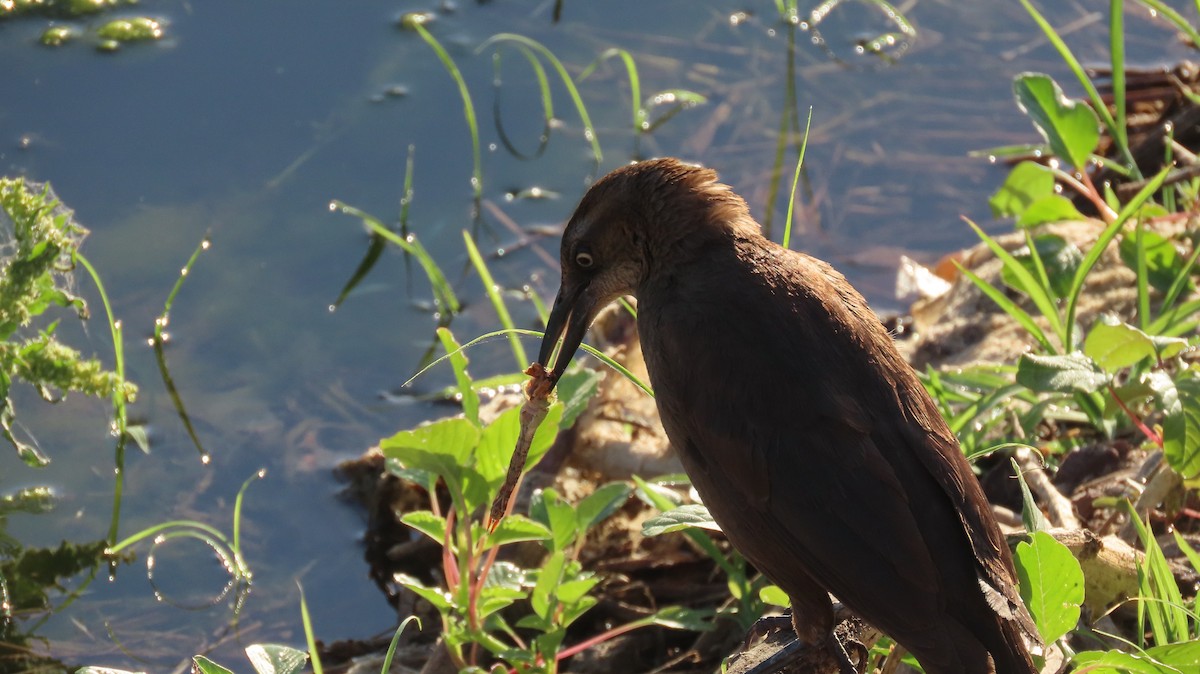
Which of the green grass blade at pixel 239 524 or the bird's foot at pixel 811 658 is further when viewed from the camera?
Result: the green grass blade at pixel 239 524

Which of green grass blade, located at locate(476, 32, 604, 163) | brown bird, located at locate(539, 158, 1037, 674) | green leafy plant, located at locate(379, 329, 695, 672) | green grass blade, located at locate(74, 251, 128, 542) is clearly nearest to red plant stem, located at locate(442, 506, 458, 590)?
green leafy plant, located at locate(379, 329, 695, 672)

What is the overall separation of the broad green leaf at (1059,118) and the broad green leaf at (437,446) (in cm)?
248

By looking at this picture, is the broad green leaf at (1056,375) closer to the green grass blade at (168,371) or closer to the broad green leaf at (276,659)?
the broad green leaf at (276,659)

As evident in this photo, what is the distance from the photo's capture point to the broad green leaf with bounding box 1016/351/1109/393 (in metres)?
3.88

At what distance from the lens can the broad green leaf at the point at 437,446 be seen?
368 centimetres

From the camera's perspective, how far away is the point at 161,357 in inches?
221

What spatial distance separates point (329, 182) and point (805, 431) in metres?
3.60

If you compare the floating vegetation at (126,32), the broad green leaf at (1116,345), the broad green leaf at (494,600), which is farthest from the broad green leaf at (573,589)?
the floating vegetation at (126,32)

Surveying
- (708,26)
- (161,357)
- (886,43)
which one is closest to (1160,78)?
(886,43)

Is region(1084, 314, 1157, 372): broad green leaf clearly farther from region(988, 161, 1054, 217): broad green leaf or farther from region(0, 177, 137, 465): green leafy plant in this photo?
region(0, 177, 137, 465): green leafy plant

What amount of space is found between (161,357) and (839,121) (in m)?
3.49

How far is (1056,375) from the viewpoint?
390 centimetres

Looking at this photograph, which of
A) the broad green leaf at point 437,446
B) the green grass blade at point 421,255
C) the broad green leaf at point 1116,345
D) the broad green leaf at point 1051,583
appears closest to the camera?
the broad green leaf at point 1051,583

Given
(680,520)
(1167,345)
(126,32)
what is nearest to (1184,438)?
(1167,345)
